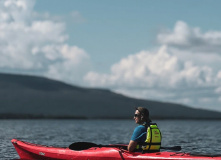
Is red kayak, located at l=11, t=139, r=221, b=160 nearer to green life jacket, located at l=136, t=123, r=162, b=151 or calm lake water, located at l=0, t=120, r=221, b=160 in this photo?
green life jacket, located at l=136, t=123, r=162, b=151

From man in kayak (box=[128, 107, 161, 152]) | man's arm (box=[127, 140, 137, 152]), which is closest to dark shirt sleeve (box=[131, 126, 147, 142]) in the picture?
man in kayak (box=[128, 107, 161, 152])

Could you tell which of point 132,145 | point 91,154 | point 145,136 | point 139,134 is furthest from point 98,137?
point 139,134

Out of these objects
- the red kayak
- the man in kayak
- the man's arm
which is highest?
the man in kayak

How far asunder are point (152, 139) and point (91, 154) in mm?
2574

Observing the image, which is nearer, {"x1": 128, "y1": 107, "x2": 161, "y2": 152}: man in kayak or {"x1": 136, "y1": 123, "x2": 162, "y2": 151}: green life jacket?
{"x1": 128, "y1": 107, "x2": 161, "y2": 152}: man in kayak

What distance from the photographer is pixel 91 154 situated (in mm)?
14258

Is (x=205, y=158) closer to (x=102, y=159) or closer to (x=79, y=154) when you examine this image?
(x=102, y=159)

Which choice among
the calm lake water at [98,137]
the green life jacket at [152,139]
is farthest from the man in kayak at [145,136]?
the calm lake water at [98,137]

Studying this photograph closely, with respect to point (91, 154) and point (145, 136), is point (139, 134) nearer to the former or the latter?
point (145, 136)

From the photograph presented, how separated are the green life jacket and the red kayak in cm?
21

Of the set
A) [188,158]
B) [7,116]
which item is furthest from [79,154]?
[7,116]

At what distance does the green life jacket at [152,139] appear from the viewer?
12.7 m

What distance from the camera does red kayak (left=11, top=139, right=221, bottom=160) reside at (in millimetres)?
12852

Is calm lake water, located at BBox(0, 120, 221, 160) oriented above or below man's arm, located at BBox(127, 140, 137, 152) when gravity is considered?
below
